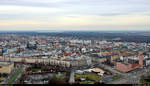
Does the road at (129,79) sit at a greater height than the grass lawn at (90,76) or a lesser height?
lesser

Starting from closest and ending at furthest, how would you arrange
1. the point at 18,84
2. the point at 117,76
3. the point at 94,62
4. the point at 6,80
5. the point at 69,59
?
the point at 18,84 → the point at 6,80 → the point at 117,76 → the point at 69,59 → the point at 94,62

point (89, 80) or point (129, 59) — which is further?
point (129, 59)

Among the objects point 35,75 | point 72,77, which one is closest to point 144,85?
point 72,77

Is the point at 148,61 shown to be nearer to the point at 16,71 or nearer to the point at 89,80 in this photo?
the point at 89,80

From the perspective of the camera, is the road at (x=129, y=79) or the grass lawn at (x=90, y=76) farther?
the grass lawn at (x=90, y=76)

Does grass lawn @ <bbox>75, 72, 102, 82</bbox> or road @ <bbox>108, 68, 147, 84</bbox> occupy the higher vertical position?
grass lawn @ <bbox>75, 72, 102, 82</bbox>

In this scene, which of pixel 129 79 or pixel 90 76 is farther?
pixel 90 76

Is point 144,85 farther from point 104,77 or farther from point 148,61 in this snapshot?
point 148,61

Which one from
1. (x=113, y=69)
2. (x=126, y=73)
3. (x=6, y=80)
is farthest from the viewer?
(x=113, y=69)

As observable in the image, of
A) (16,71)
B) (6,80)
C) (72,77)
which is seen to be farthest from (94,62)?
(6,80)

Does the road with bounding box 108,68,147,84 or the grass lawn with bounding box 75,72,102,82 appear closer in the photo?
the road with bounding box 108,68,147,84
